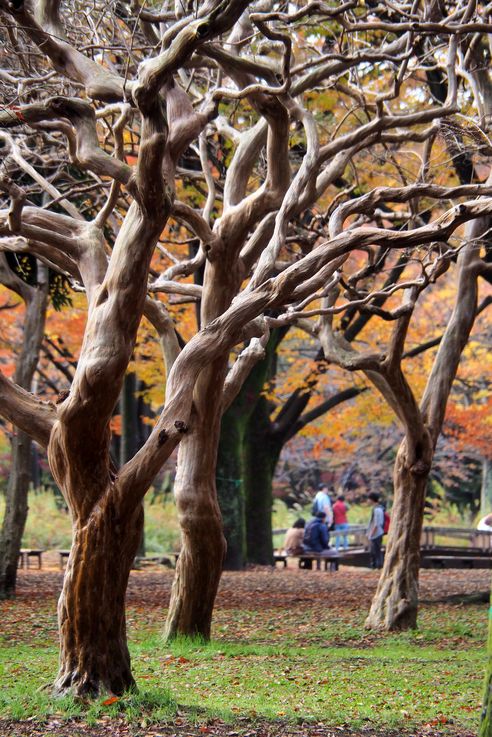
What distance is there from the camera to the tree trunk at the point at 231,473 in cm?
1838

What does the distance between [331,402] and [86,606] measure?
14.4 metres

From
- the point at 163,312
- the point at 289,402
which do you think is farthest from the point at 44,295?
the point at 289,402

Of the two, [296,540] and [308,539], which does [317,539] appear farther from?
[296,540]

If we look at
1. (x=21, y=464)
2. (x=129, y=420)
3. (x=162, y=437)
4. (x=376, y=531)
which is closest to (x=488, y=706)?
(x=162, y=437)

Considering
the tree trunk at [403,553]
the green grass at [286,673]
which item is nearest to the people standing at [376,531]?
the green grass at [286,673]

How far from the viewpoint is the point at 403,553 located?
1238 centimetres

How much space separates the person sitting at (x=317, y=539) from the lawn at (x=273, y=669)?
451cm

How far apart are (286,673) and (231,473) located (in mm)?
A: 9212

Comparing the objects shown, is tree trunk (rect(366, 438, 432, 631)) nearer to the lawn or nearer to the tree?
the lawn

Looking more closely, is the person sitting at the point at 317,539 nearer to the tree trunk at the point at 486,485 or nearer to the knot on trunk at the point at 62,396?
the tree trunk at the point at 486,485

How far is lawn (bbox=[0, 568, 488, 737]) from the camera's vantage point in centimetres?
668

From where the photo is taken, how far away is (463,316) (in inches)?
508

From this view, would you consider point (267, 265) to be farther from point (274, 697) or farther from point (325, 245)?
point (274, 697)

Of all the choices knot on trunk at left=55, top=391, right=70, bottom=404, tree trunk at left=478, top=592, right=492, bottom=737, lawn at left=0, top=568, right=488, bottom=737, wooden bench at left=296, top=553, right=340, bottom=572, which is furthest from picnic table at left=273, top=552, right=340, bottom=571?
tree trunk at left=478, top=592, right=492, bottom=737
